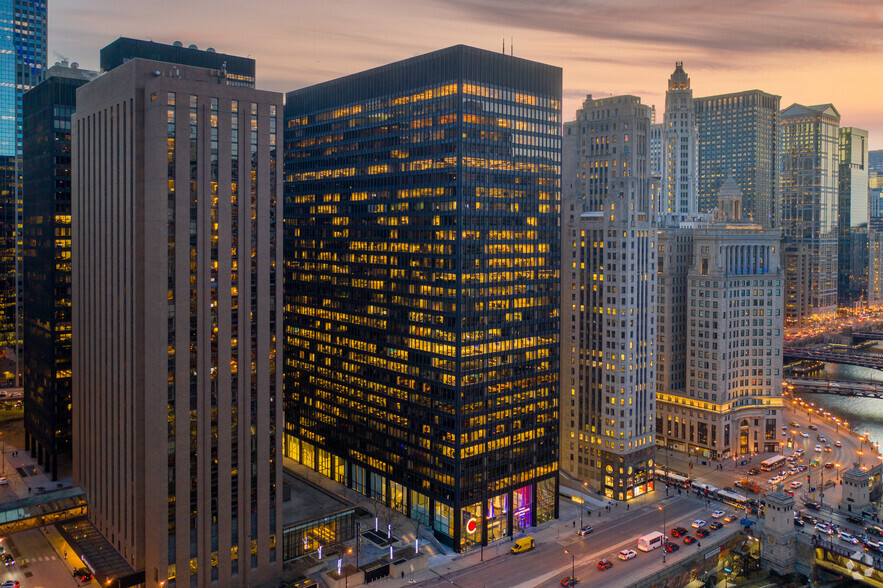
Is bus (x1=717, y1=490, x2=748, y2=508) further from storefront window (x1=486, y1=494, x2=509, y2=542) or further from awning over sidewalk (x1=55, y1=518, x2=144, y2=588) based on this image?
awning over sidewalk (x1=55, y1=518, x2=144, y2=588)

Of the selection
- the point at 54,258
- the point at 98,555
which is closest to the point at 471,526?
the point at 98,555

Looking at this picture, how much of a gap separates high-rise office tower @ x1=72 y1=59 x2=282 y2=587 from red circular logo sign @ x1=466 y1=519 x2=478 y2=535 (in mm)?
38365

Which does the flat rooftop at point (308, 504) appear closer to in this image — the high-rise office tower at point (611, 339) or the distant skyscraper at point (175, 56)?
the high-rise office tower at point (611, 339)

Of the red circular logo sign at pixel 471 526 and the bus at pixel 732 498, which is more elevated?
the red circular logo sign at pixel 471 526

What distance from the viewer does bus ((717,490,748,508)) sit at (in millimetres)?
173000

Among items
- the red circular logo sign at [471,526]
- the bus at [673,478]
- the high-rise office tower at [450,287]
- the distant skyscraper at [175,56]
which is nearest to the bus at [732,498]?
the bus at [673,478]

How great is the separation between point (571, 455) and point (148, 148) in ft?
410

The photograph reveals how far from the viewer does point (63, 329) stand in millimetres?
173500

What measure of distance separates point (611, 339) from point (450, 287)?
2161 inches

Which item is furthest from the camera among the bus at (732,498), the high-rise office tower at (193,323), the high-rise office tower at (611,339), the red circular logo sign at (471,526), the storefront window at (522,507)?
the high-rise office tower at (611,339)

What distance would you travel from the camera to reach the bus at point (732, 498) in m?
173

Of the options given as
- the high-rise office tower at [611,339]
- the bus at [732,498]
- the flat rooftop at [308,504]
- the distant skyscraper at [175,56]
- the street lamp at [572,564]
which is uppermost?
the distant skyscraper at [175,56]

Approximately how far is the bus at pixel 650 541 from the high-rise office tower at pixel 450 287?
71.0 feet

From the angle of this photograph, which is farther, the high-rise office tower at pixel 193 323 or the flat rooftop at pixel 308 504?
the flat rooftop at pixel 308 504
